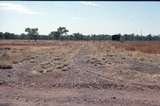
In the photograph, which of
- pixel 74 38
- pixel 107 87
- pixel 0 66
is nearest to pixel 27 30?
pixel 74 38

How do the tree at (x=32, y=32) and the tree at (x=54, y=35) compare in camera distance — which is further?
the tree at (x=54, y=35)

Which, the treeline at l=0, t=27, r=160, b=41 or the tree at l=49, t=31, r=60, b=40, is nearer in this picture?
the treeline at l=0, t=27, r=160, b=41

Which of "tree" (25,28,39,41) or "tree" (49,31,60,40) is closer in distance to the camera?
"tree" (25,28,39,41)

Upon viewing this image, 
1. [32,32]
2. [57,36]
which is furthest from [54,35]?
[32,32]

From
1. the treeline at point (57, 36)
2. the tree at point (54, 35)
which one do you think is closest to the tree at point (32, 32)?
the treeline at point (57, 36)

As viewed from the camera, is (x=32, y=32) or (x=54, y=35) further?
(x=54, y=35)

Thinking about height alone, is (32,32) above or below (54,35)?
above

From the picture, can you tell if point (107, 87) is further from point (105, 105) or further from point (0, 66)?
point (0, 66)

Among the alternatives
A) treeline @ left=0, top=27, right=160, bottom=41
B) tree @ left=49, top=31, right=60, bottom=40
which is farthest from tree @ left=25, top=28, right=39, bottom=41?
tree @ left=49, top=31, right=60, bottom=40

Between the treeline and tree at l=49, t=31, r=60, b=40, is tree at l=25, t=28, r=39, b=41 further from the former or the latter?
tree at l=49, t=31, r=60, b=40

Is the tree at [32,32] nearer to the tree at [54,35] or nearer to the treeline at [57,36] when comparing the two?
the treeline at [57,36]

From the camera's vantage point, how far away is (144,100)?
32.2 ft

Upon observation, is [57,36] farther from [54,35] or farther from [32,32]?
[32,32]

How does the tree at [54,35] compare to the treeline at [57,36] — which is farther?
the tree at [54,35]
